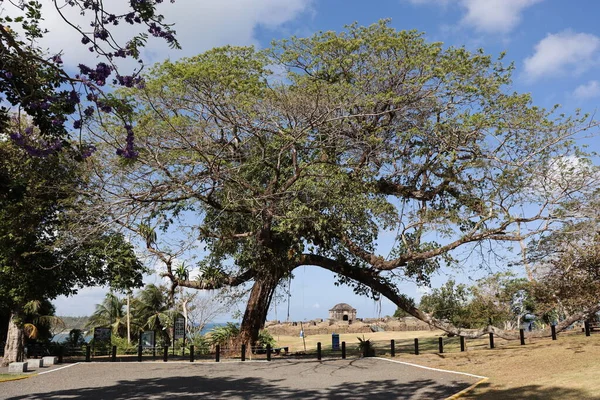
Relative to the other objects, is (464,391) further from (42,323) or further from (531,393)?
(42,323)

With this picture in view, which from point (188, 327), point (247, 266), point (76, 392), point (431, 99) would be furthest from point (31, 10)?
point (188, 327)

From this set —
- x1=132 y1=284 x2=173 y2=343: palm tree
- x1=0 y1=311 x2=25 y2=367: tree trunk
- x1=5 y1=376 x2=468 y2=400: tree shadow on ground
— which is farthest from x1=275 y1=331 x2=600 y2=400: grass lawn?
x1=132 y1=284 x2=173 y2=343: palm tree

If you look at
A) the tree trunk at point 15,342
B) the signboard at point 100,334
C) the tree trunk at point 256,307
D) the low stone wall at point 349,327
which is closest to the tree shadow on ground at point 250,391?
the tree trunk at point 256,307

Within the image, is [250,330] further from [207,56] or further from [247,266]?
[207,56]

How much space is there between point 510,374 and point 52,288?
53.7 ft

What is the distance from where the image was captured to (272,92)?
1655cm

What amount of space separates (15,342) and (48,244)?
3872 mm

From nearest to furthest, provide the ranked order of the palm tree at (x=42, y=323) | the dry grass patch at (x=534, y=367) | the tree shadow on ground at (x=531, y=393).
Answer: the tree shadow on ground at (x=531, y=393), the dry grass patch at (x=534, y=367), the palm tree at (x=42, y=323)

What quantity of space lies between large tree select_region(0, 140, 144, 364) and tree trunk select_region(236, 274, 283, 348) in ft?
15.6

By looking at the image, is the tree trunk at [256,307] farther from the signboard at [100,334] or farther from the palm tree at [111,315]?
the palm tree at [111,315]

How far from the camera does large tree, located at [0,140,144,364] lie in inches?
681

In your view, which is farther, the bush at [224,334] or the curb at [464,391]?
the bush at [224,334]

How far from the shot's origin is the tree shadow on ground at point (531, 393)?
8922 mm

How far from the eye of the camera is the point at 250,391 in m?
11.0
